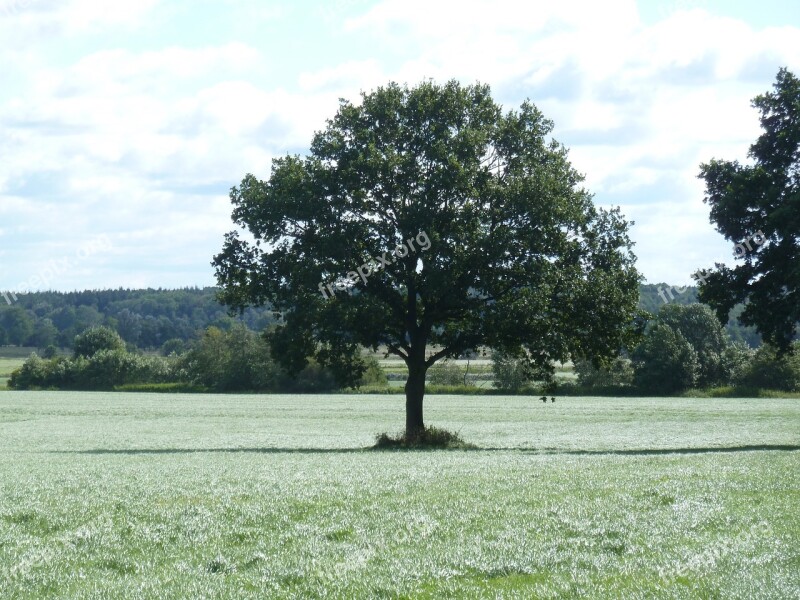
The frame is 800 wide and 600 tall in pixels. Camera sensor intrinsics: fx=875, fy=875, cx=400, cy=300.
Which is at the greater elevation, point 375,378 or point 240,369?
point 240,369

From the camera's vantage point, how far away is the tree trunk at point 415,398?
40219 millimetres

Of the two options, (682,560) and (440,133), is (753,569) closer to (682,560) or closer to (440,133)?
(682,560)

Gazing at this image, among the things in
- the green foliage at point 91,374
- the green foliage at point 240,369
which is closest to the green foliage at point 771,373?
the green foliage at point 240,369

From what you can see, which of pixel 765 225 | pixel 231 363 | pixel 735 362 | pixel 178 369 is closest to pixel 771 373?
pixel 735 362

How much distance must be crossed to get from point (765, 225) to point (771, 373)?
82.6m

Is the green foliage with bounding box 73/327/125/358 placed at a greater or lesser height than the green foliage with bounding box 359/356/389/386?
greater

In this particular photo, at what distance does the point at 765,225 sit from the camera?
1428 inches

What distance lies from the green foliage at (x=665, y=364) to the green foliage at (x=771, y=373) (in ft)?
23.1

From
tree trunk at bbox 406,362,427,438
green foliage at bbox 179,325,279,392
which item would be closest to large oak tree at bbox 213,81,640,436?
tree trunk at bbox 406,362,427,438

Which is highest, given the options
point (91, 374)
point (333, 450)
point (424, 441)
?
point (91, 374)

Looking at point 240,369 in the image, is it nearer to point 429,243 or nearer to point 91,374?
point 91,374

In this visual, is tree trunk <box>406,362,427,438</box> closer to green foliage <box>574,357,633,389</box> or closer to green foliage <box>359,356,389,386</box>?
green foliage <box>574,357,633,389</box>

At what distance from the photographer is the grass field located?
10.1 m

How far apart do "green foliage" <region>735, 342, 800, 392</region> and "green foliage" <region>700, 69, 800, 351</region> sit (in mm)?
74707
